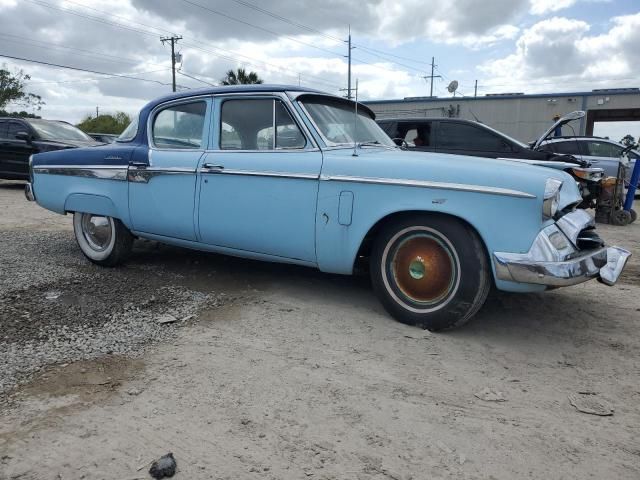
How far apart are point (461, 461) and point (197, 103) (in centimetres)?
355

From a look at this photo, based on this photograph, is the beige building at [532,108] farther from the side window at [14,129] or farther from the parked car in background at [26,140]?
the side window at [14,129]

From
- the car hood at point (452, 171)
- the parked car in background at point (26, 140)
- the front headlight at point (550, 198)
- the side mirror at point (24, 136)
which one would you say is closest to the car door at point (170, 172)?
the car hood at point (452, 171)

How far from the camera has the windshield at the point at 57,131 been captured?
424 inches

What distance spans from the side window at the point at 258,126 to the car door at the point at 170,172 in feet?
0.68

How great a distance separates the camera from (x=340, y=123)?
4.18 metres

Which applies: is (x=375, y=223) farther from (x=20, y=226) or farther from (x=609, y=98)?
(x=609, y=98)

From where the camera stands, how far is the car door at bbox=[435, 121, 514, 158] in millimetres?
8219

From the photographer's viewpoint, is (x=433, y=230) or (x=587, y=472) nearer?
(x=587, y=472)

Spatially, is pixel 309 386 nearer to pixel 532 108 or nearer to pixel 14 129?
pixel 14 129

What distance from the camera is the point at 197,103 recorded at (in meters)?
4.41

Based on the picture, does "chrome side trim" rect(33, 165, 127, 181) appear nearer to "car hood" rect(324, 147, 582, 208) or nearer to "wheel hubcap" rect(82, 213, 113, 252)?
"wheel hubcap" rect(82, 213, 113, 252)

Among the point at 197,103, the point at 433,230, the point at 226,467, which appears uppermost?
the point at 197,103

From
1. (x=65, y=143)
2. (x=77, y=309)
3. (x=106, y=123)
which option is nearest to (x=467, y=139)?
(x=77, y=309)

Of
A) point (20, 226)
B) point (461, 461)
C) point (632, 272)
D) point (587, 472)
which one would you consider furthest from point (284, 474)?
point (20, 226)
